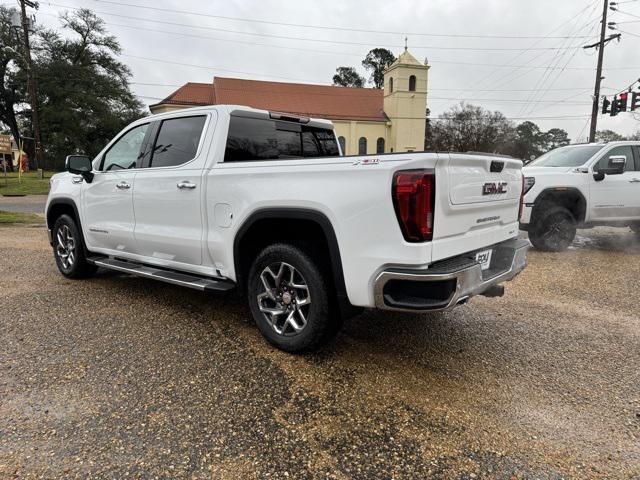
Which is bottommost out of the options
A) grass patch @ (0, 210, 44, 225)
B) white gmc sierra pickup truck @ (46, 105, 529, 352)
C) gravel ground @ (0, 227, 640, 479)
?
gravel ground @ (0, 227, 640, 479)

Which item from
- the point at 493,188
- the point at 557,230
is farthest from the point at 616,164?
the point at 493,188

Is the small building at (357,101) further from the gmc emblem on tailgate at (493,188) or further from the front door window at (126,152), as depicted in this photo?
the gmc emblem on tailgate at (493,188)

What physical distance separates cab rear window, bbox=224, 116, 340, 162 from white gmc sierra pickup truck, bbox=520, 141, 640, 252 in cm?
436

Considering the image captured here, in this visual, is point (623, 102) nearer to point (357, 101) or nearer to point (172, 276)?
point (172, 276)

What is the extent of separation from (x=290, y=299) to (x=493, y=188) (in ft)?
5.57

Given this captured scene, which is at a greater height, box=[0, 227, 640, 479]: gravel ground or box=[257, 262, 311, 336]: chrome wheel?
box=[257, 262, 311, 336]: chrome wheel

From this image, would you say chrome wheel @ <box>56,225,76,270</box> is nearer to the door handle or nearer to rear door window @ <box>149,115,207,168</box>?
rear door window @ <box>149,115,207,168</box>

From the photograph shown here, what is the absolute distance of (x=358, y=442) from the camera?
235 centimetres

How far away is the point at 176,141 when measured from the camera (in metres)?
4.11

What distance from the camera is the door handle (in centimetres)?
371

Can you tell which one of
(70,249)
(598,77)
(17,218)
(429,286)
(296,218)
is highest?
(598,77)

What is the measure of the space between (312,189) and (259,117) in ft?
4.64

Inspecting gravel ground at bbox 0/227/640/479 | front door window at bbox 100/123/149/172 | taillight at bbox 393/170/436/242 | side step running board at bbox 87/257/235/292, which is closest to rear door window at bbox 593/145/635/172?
gravel ground at bbox 0/227/640/479

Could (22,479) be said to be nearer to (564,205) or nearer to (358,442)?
(358,442)
